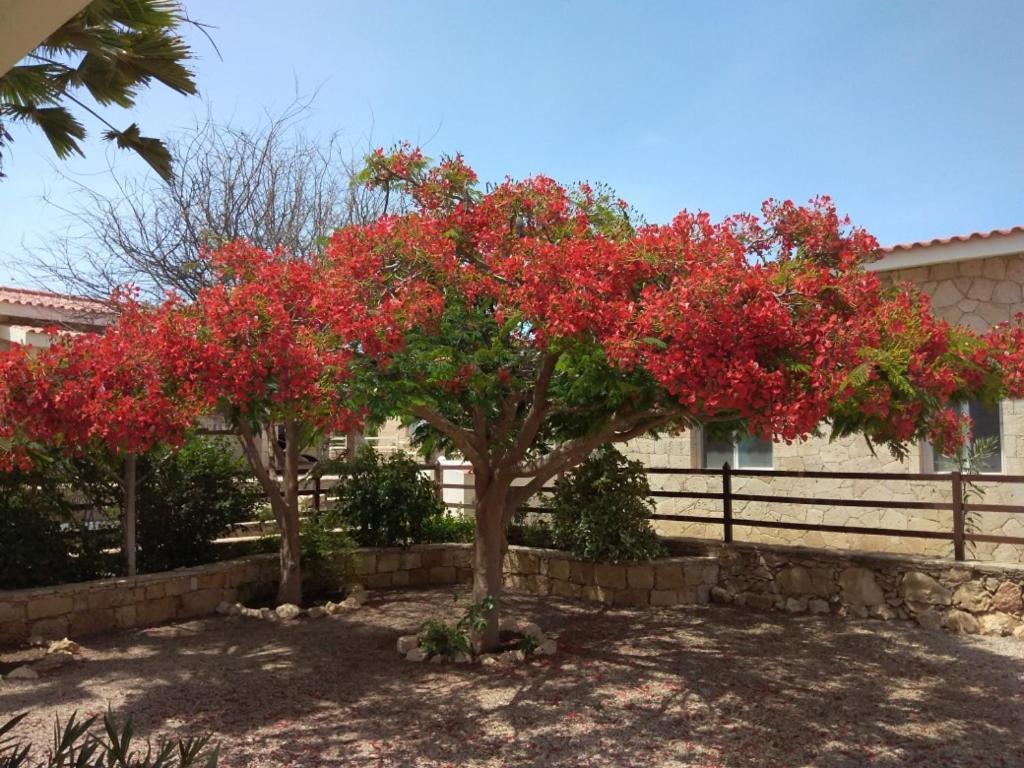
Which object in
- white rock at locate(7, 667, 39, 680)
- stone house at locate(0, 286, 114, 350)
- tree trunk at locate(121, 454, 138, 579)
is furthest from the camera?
stone house at locate(0, 286, 114, 350)

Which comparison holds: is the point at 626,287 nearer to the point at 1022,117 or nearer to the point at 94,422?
the point at 94,422

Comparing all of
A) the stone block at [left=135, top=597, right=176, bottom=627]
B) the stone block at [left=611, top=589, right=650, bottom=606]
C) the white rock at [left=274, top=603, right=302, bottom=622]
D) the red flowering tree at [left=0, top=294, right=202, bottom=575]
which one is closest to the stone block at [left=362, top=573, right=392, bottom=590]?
the white rock at [left=274, top=603, right=302, bottom=622]

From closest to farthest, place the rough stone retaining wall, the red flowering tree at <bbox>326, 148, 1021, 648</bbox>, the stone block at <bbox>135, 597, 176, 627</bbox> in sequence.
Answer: the red flowering tree at <bbox>326, 148, 1021, 648</bbox>, the rough stone retaining wall, the stone block at <bbox>135, 597, 176, 627</bbox>

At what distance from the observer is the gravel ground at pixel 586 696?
4.68 m

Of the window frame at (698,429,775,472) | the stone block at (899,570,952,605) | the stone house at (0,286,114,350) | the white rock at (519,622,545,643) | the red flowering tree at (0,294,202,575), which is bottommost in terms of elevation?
Result: the white rock at (519,622,545,643)

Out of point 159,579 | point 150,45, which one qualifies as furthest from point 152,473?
point 150,45

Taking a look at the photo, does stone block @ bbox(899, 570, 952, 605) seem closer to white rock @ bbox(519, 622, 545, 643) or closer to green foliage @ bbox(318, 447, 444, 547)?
white rock @ bbox(519, 622, 545, 643)

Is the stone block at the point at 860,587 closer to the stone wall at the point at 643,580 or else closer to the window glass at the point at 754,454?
the stone wall at the point at 643,580

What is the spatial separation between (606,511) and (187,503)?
4.53 meters

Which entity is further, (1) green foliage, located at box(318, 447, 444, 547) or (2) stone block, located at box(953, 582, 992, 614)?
(1) green foliage, located at box(318, 447, 444, 547)

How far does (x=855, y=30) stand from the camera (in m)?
7.96

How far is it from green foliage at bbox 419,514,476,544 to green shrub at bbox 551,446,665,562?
1829 millimetres

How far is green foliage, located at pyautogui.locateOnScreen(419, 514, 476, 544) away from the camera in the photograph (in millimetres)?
10711

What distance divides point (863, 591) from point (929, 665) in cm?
169
